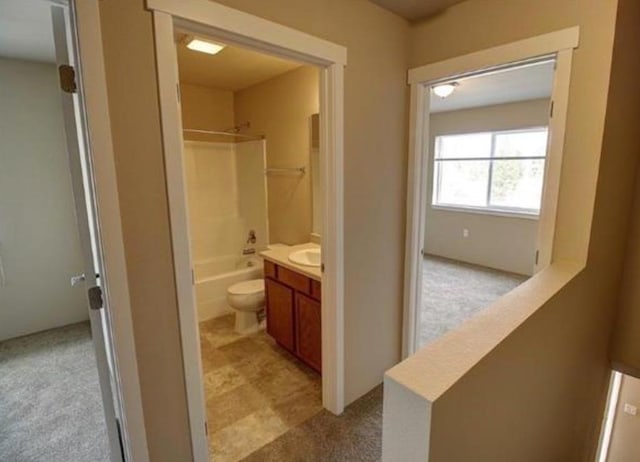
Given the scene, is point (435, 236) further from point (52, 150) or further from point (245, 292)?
point (52, 150)

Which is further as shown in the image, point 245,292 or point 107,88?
point 245,292

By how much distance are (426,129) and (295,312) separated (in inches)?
63.8

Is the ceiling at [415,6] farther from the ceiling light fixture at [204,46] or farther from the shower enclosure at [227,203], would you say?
the shower enclosure at [227,203]

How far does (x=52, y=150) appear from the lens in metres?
3.01

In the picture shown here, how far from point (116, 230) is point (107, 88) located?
19.1 inches

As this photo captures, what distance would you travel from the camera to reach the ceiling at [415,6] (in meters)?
1.91

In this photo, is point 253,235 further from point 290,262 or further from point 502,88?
point 502,88

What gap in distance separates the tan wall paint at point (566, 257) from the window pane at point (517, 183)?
2.89m

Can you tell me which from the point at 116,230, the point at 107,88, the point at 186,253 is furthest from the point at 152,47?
the point at 186,253

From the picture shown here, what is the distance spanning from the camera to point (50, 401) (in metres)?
2.21

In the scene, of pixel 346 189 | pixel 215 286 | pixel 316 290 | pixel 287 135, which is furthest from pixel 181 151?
pixel 215 286

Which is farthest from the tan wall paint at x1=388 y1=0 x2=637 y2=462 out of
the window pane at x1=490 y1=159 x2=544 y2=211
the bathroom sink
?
the window pane at x1=490 y1=159 x2=544 y2=211

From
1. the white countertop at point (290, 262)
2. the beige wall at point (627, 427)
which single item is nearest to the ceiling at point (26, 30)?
the white countertop at point (290, 262)

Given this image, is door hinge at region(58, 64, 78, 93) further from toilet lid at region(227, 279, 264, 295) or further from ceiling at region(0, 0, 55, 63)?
toilet lid at region(227, 279, 264, 295)
